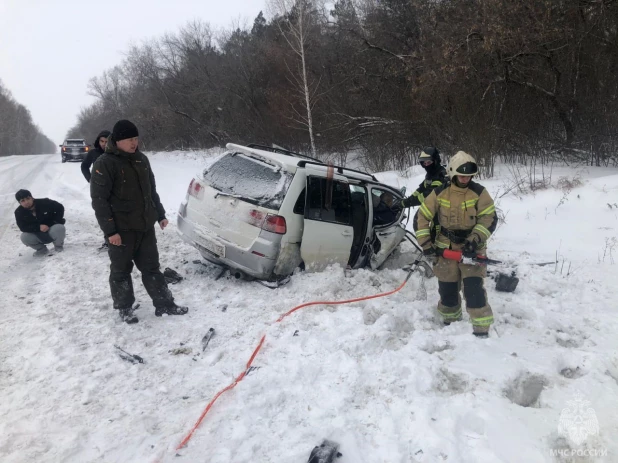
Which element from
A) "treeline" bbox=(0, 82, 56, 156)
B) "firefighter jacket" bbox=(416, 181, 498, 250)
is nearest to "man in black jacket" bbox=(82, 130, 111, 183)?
"firefighter jacket" bbox=(416, 181, 498, 250)

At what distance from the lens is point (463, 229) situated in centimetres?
389

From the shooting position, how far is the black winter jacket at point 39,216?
19.2 ft

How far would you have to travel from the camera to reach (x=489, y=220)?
3.81m

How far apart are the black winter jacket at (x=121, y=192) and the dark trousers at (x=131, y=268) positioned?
0.49ft

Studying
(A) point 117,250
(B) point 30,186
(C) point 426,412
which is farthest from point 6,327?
(B) point 30,186

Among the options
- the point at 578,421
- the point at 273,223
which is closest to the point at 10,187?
the point at 273,223

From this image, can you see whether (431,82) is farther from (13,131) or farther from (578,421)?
(13,131)

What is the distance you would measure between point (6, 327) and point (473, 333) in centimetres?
461

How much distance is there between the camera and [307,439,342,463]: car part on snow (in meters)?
2.31

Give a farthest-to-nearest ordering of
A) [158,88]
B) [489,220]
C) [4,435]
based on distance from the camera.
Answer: [158,88]
[489,220]
[4,435]

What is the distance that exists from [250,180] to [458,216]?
2.46 meters

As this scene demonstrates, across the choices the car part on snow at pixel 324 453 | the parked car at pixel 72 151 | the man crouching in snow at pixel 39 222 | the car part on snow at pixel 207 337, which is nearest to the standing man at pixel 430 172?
the car part on snow at pixel 207 337

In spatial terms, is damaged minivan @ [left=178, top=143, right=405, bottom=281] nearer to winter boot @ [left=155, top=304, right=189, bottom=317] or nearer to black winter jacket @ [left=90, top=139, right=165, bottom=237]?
winter boot @ [left=155, top=304, right=189, bottom=317]

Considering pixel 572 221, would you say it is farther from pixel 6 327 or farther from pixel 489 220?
pixel 6 327
